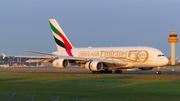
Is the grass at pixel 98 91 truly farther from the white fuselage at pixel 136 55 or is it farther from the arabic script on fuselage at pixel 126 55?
the arabic script on fuselage at pixel 126 55

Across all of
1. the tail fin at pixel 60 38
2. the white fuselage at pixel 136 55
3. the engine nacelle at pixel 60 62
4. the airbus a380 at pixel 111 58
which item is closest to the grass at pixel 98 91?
the white fuselage at pixel 136 55

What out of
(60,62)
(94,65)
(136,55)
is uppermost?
(136,55)

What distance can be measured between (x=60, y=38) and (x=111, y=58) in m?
13.7

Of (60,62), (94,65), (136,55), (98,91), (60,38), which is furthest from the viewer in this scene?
(60,38)

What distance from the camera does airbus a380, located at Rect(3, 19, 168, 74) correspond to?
50.8 meters

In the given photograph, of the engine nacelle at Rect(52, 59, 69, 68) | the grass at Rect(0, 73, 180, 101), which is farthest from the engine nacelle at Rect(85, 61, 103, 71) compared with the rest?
the grass at Rect(0, 73, 180, 101)

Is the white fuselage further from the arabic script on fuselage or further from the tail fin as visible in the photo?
the tail fin

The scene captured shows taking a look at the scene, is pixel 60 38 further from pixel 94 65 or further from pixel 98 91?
pixel 98 91

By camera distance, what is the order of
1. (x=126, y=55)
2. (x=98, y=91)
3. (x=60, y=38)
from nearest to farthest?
(x=98, y=91), (x=126, y=55), (x=60, y=38)

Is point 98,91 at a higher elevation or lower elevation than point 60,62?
lower

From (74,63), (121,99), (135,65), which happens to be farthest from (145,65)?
(121,99)

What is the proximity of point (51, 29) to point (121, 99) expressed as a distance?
4664cm

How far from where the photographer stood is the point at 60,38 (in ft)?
207

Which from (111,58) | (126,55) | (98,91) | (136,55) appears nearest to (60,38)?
(111,58)
